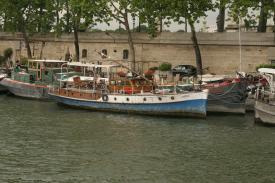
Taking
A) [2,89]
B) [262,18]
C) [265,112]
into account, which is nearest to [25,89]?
[2,89]

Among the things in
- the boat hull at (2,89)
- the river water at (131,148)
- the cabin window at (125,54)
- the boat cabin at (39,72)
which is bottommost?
the river water at (131,148)

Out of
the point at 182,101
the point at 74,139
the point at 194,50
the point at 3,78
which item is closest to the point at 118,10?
the point at 194,50

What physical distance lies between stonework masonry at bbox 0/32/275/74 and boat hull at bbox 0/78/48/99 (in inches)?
279

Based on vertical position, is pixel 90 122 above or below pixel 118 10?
below

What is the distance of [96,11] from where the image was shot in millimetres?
57344

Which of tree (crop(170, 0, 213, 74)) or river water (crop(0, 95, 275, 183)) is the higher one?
tree (crop(170, 0, 213, 74))

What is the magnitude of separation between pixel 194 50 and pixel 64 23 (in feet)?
50.4

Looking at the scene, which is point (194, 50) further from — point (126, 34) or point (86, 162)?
point (86, 162)

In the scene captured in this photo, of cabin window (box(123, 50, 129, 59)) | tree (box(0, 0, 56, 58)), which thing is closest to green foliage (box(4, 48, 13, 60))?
tree (box(0, 0, 56, 58))

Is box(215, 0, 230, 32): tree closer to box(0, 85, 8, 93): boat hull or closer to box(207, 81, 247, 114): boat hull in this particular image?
box(207, 81, 247, 114): boat hull

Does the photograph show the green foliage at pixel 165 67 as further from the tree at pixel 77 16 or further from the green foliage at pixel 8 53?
the green foliage at pixel 8 53

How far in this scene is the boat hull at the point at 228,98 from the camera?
4088 cm

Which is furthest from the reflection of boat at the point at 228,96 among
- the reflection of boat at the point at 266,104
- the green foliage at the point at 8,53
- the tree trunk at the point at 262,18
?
the green foliage at the point at 8,53

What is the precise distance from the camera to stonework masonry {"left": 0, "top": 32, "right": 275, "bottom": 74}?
5362 centimetres
